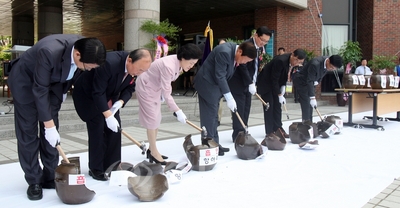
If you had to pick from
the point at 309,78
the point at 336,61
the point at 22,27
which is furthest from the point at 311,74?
the point at 22,27

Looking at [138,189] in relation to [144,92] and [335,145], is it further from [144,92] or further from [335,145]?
[335,145]

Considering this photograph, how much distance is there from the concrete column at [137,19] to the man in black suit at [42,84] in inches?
230

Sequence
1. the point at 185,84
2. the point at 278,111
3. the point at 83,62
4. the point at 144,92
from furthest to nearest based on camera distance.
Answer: the point at 185,84, the point at 278,111, the point at 144,92, the point at 83,62

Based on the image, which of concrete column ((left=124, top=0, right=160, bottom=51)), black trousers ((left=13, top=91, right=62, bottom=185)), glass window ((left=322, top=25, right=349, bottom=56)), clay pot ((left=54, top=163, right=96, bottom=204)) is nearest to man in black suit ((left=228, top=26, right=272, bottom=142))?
black trousers ((left=13, top=91, right=62, bottom=185))

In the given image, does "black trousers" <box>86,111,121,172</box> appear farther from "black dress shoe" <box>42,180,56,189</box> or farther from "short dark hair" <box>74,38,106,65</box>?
"short dark hair" <box>74,38,106,65</box>

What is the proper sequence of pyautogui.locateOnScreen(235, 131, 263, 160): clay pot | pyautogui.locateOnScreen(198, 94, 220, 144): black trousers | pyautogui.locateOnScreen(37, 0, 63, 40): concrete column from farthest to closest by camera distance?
pyautogui.locateOnScreen(37, 0, 63, 40): concrete column
pyautogui.locateOnScreen(198, 94, 220, 144): black trousers
pyautogui.locateOnScreen(235, 131, 263, 160): clay pot

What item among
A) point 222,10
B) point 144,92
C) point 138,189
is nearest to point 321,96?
point 222,10

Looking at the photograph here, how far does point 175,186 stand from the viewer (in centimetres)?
318

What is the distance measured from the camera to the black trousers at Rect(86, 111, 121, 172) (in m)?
3.29

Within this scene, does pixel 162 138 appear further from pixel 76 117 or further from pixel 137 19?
pixel 137 19

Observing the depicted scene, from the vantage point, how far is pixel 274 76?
18.0 ft

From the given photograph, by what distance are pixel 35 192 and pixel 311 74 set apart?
459 cm

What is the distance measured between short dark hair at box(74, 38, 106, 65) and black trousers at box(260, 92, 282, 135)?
355 cm

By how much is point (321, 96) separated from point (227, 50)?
10257mm
